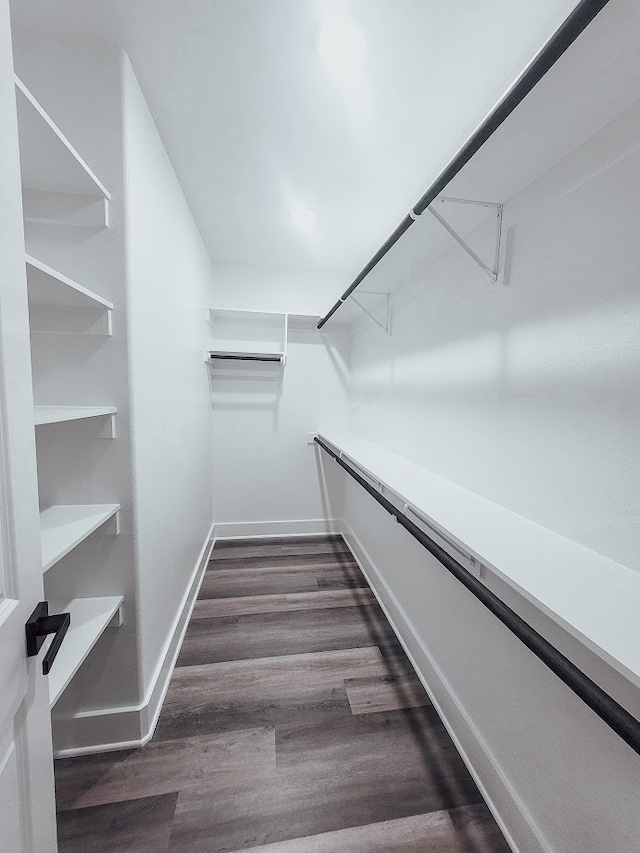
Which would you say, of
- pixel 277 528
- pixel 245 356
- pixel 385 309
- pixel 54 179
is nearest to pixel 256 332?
pixel 245 356

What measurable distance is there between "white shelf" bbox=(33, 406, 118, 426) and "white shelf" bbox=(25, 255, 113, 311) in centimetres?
33

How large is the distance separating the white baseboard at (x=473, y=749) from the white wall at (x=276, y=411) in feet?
4.51

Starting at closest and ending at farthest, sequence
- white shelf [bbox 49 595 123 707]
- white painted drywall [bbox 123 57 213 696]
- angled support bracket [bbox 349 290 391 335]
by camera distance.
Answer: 1. white shelf [bbox 49 595 123 707]
2. white painted drywall [bbox 123 57 213 696]
3. angled support bracket [bbox 349 290 391 335]

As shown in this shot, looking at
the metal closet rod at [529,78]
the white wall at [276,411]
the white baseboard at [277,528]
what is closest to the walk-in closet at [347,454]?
the metal closet rod at [529,78]

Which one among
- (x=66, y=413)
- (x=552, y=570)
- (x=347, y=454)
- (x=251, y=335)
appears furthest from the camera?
(x=251, y=335)

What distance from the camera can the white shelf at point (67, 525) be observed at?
876 millimetres

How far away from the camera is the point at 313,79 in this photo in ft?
3.76

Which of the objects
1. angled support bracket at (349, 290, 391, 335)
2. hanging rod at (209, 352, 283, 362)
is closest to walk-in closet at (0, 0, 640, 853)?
angled support bracket at (349, 290, 391, 335)

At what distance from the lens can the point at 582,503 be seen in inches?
33.1

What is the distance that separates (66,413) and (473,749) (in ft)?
5.52

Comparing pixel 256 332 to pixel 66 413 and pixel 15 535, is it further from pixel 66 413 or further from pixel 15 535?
pixel 15 535

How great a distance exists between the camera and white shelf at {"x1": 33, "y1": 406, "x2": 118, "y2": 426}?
794 millimetres

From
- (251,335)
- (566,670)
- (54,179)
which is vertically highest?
(54,179)

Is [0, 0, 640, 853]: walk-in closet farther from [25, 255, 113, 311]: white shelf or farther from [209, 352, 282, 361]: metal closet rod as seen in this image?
[209, 352, 282, 361]: metal closet rod
